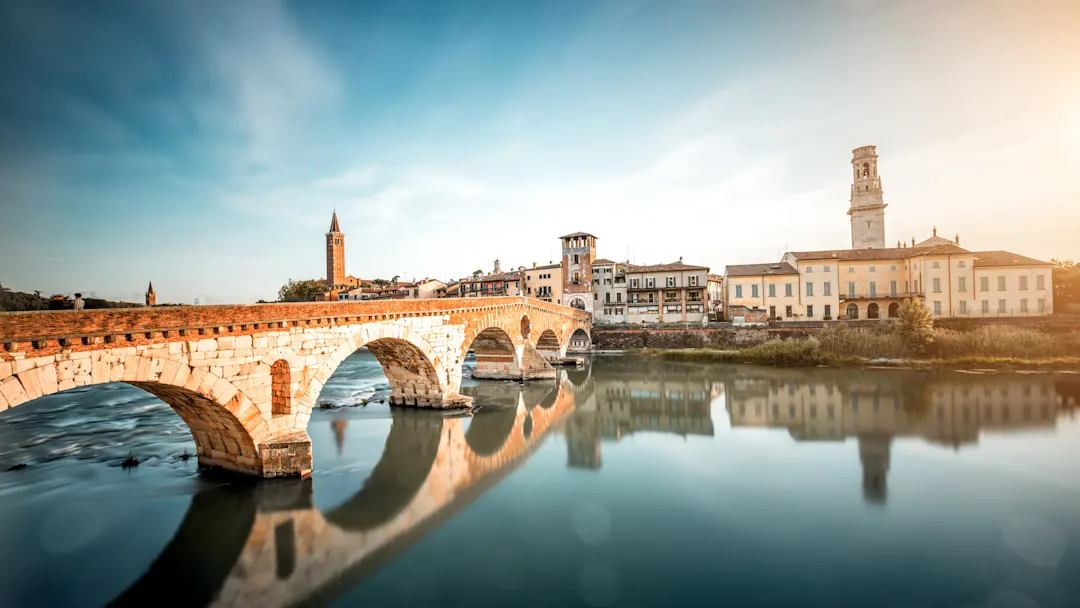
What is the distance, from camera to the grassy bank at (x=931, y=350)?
25.4 meters

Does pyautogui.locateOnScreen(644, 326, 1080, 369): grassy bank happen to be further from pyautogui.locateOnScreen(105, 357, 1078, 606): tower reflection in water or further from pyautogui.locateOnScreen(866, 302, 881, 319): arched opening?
pyautogui.locateOnScreen(866, 302, 881, 319): arched opening

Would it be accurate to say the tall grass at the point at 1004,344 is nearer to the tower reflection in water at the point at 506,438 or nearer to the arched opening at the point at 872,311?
the tower reflection in water at the point at 506,438

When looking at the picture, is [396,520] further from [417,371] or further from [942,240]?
[942,240]

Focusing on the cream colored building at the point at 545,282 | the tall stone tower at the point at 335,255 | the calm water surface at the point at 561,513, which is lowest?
the calm water surface at the point at 561,513

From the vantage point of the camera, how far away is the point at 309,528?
366 inches

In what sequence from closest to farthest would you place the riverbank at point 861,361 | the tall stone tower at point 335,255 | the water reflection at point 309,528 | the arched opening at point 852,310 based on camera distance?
the water reflection at point 309,528, the riverbank at point 861,361, the arched opening at point 852,310, the tall stone tower at point 335,255

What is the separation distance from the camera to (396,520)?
9.98m

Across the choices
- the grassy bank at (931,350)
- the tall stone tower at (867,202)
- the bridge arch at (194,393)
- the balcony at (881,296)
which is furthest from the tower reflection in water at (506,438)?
the tall stone tower at (867,202)

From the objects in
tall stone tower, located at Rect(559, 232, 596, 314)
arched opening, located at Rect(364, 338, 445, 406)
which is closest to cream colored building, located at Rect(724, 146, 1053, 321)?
tall stone tower, located at Rect(559, 232, 596, 314)

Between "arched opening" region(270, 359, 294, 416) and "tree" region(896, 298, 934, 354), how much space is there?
105 feet

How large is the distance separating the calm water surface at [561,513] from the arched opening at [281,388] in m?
1.68

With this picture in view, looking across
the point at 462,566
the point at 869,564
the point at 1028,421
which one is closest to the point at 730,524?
the point at 869,564

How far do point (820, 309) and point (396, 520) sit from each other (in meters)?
35.1

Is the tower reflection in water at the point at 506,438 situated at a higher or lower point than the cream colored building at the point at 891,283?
lower
